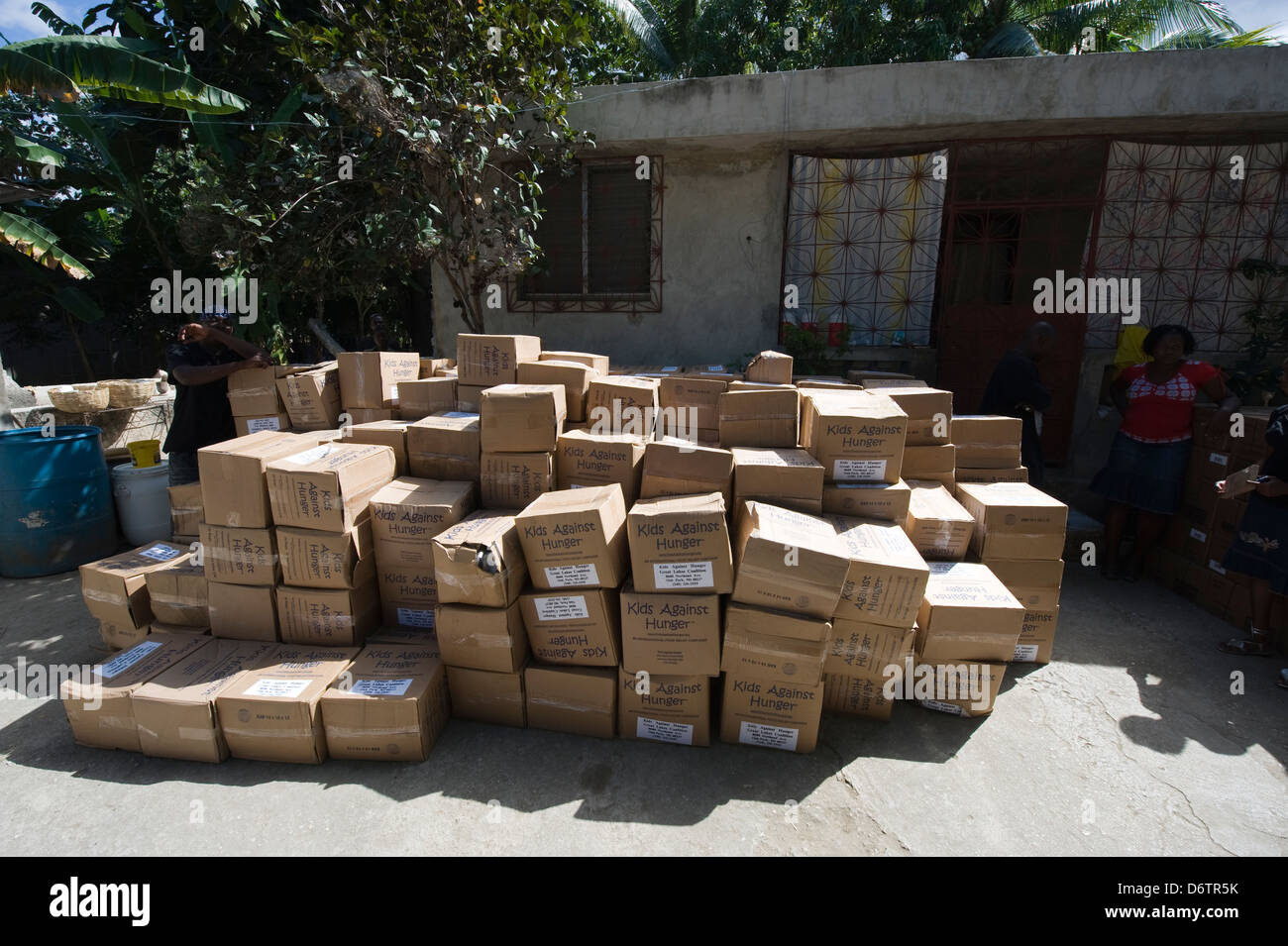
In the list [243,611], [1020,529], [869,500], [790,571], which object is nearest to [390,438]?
[243,611]

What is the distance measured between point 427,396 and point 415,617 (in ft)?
4.71

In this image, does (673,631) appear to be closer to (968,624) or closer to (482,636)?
(482,636)

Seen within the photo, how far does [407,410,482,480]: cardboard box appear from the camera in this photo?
10.8 feet

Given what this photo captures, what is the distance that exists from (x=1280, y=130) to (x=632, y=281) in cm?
584

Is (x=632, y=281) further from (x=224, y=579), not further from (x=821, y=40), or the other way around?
(x=821, y=40)

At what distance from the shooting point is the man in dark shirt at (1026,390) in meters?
4.30

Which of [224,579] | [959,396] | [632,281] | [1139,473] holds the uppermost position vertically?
[632,281]

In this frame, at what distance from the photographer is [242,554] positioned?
2.93 m

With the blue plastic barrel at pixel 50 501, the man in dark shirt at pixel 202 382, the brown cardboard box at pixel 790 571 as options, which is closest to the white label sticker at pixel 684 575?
the brown cardboard box at pixel 790 571

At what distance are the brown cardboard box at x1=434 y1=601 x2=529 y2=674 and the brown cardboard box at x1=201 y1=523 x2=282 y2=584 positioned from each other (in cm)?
90

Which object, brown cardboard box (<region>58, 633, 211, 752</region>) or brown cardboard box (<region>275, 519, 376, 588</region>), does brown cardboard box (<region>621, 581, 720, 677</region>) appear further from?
brown cardboard box (<region>58, 633, 211, 752</region>)

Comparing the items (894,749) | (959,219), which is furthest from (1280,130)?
(894,749)

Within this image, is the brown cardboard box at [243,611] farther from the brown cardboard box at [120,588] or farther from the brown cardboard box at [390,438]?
the brown cardboard box at [390,438]
